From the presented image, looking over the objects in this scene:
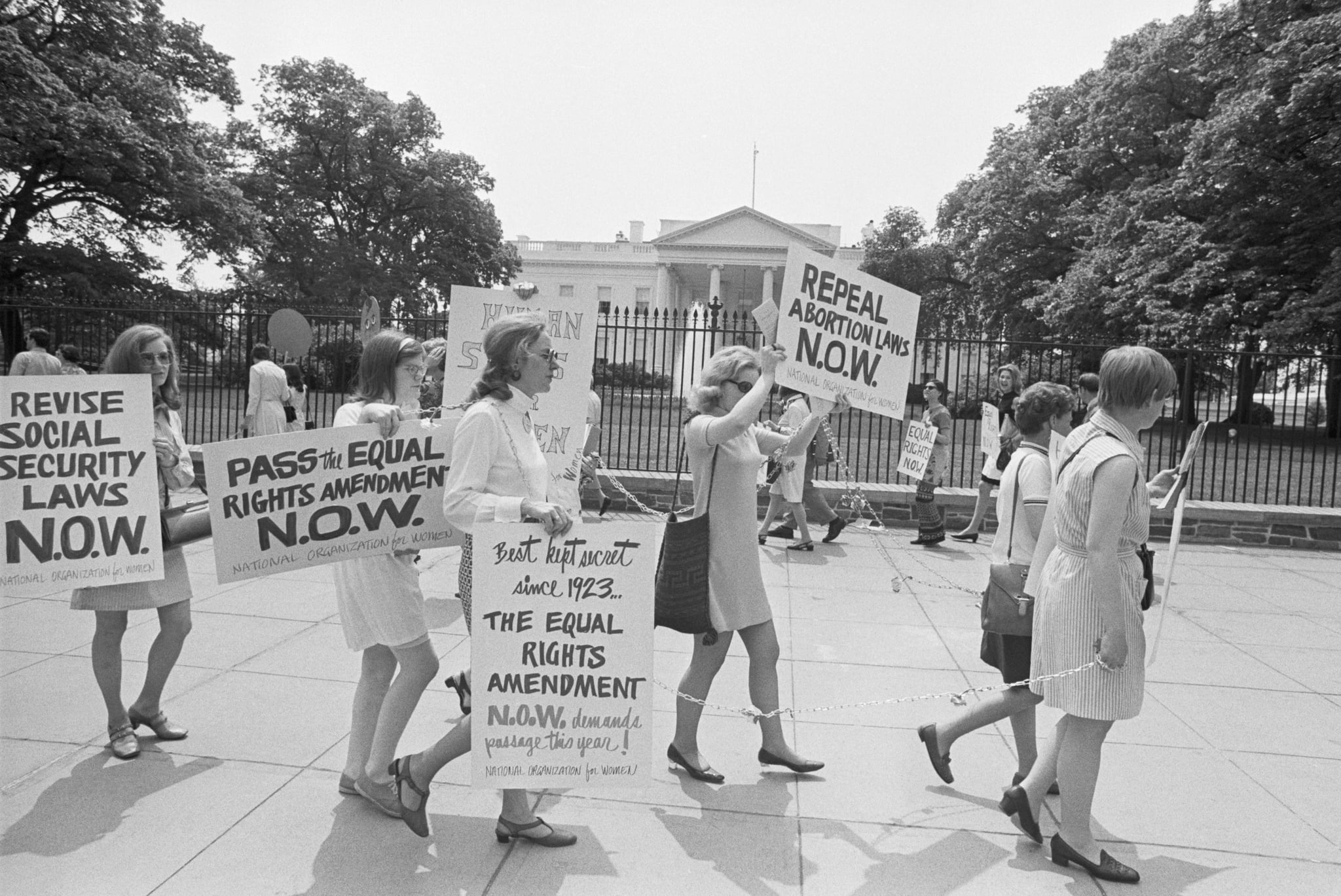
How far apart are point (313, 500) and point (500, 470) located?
2.55ft

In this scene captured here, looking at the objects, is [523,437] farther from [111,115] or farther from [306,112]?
[306,112]

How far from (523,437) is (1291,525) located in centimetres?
1015

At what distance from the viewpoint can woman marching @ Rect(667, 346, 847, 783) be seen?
365 cm

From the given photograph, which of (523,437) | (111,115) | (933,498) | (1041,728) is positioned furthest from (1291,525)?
(111,115)

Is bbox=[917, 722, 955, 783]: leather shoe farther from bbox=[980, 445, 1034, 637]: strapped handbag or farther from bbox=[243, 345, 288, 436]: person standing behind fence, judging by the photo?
bbox=[243, 345, 288, 436]: person standing behind fence

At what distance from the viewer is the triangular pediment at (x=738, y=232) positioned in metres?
63.7

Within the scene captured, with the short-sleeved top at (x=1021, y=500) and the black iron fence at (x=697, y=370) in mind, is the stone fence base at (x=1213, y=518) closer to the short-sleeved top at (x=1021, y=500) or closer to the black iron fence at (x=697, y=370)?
the black iron fence at (x=697, y=370)

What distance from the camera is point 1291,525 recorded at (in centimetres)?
1037

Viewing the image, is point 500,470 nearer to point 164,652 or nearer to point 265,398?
point 164,652

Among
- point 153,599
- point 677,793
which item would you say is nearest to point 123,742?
point 153,599

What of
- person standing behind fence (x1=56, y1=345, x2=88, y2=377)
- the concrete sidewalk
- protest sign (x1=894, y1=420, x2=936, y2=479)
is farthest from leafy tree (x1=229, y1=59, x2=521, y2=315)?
the concrete sidewalk

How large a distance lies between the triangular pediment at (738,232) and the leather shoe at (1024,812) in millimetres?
61920

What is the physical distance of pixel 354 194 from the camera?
133 feet

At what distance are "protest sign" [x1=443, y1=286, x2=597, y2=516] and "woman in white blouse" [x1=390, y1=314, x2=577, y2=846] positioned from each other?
2489 mm
